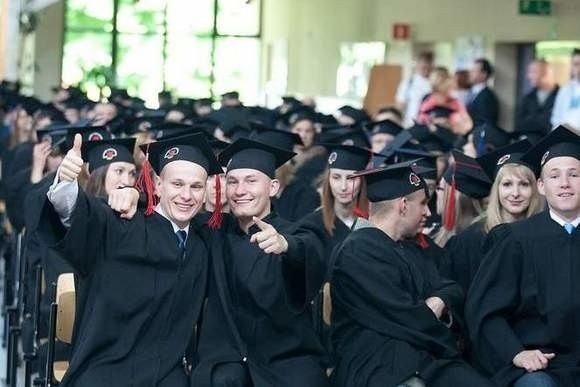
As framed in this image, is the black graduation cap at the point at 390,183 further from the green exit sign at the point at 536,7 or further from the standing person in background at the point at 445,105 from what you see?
the green exit sign at the point at 536,7

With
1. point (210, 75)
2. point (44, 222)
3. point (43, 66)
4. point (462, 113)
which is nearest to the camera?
point (44, 222)

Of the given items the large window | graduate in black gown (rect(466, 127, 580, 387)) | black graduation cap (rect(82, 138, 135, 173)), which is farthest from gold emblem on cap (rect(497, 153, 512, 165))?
the large window

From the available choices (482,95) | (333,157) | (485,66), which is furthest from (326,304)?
(485,66)

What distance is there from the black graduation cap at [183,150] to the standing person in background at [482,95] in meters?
12.4

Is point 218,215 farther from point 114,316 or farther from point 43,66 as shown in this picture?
point 43,66

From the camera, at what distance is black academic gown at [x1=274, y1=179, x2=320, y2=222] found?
1111 centimetres

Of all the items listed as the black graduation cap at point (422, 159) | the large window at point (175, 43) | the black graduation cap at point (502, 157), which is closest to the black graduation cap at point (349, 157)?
the black graduation cap at point (422, 159)

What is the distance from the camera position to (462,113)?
16.8 metres

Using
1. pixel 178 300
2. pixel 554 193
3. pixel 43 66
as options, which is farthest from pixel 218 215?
pixel 43 66

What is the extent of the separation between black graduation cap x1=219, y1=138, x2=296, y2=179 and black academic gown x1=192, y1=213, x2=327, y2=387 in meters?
0.34

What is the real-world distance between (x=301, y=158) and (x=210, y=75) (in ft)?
77.6

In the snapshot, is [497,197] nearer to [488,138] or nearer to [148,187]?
[148,187]

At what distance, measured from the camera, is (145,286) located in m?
6.94

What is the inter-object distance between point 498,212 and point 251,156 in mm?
1491
